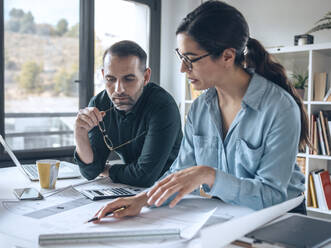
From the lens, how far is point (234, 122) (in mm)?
1307

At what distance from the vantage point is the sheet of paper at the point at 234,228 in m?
0.72

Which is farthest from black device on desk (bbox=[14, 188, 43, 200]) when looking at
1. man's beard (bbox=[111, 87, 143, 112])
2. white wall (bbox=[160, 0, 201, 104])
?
white wall (bbox=[160, 0, 201, 104])

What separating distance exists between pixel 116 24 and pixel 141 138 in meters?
1.92

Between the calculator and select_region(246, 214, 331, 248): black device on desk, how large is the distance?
53 cm

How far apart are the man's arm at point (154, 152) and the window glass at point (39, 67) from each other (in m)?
1.45

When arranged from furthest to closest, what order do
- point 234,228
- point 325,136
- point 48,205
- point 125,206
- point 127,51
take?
1. point 325,136
2. point 127,51
3. point 48,205
4. point 125,206
5. point 234,228

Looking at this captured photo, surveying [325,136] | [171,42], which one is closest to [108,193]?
[325,136]

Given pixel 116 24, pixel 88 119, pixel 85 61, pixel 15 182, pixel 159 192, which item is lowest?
pixel 15 182

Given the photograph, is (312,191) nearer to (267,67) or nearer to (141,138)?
(141,138)

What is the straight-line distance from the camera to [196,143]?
1.41 meters

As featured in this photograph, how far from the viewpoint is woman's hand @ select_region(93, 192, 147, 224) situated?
3.34 feet

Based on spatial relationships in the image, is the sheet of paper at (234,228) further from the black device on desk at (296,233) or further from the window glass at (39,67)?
the window glass at (39,67)

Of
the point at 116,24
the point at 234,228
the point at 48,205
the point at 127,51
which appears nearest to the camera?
the point at 234,228

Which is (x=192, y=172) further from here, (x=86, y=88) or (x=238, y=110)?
(x=86, y=88)
